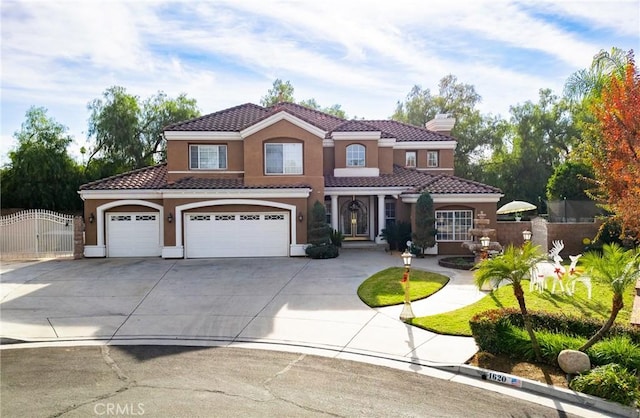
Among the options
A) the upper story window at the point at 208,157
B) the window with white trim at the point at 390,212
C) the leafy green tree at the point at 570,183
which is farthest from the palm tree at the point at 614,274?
the upper story window at the point at 208,157

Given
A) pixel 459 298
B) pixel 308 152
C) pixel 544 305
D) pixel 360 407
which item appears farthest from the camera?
pixel 308 152

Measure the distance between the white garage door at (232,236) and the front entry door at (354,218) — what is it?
626 cm

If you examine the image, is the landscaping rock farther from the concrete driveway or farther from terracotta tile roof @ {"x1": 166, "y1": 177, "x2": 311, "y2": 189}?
terracotta tile roof @ {"x1": 166, "y1": 177, "x2": 311, "y2": 189}

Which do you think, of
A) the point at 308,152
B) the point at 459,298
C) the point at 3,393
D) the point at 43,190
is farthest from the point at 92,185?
the point at 459,298

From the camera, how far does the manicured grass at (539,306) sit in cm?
1080

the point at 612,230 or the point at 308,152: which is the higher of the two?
the point at 308,152

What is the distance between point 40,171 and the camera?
100ft

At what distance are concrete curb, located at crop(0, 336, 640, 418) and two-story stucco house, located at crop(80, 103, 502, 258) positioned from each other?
10.4m

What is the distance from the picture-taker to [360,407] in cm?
697

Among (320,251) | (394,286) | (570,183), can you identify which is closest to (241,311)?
(394,286)

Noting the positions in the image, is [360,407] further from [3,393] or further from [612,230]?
[612,230]

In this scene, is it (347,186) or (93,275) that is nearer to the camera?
(93,275)

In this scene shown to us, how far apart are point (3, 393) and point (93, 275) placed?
10.0m

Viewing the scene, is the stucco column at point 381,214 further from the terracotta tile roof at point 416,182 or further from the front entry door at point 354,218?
the front entry door at point 354,218
